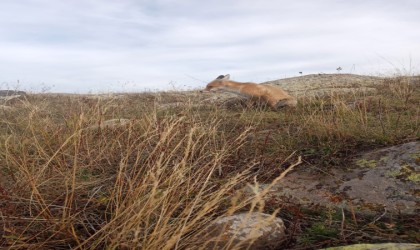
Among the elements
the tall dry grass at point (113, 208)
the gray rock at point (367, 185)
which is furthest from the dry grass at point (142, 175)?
the gray rock at point (367, 185)

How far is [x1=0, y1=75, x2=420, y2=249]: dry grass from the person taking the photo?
2.03m

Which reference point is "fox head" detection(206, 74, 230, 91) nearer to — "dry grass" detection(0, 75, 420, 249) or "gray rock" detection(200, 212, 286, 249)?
"dry grass" detection(0, 75, 420, 249)

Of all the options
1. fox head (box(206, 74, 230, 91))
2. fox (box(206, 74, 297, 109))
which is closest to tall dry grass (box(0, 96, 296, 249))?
fox (box(206, 74, 297, 109))

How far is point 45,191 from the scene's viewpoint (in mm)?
2711

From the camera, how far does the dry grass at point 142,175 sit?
203cm

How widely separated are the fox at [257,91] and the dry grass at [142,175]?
7.08ft

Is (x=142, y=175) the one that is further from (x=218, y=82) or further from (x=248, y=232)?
(x=218, y=82)

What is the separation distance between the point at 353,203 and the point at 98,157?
206 cm

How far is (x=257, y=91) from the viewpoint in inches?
328

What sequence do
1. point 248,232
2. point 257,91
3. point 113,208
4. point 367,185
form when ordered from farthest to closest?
point 257,91 < point 367,185 < point 113,208 < point 248,232

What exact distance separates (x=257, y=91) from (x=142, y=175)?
5.93 m

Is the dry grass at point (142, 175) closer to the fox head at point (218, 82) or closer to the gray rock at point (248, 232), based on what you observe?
the gray rock at point (248, 232)

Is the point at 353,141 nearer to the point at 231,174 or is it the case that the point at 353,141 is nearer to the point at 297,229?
the point at 231,174

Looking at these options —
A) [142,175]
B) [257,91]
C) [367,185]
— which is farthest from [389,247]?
[257,91]
